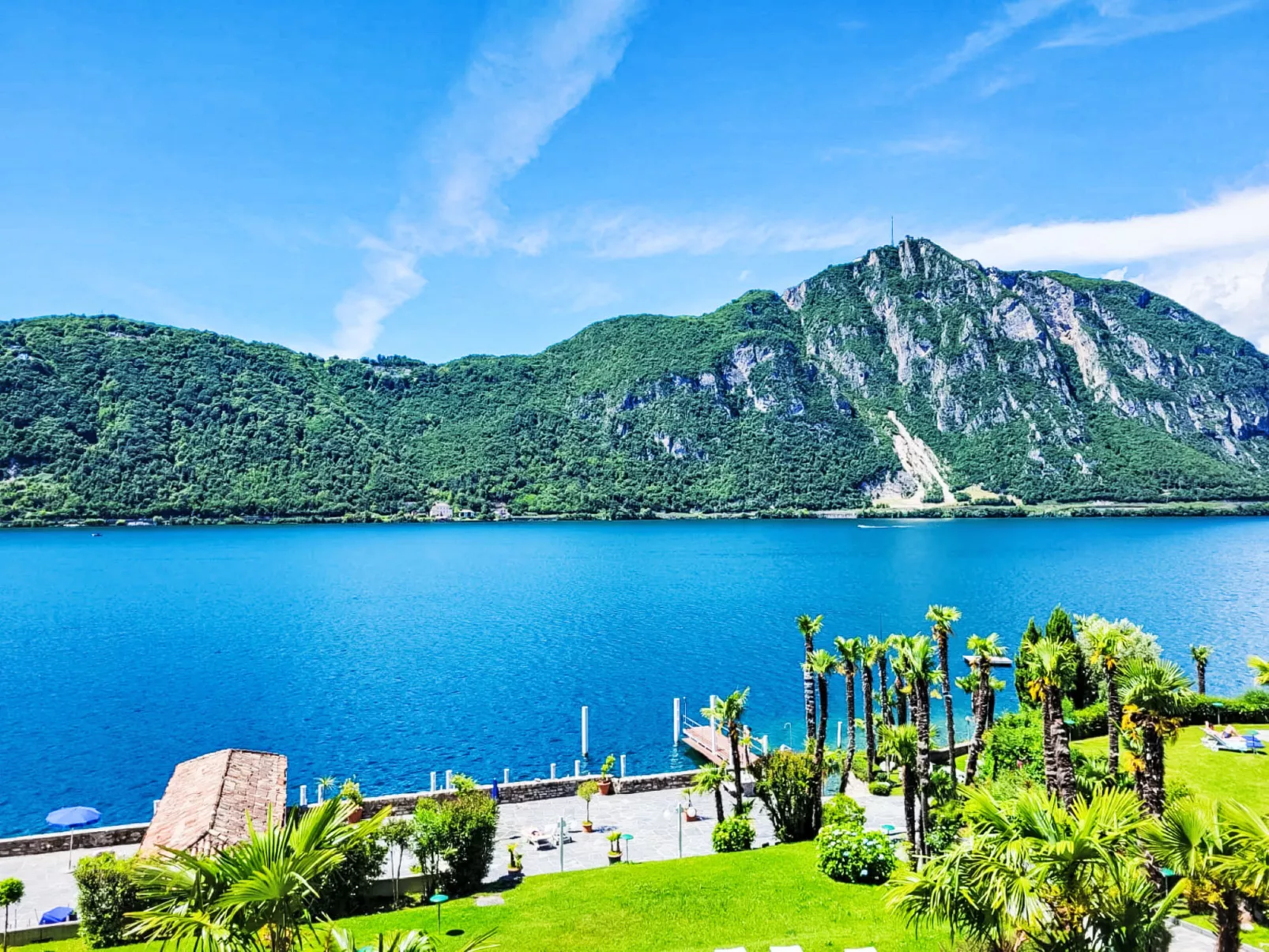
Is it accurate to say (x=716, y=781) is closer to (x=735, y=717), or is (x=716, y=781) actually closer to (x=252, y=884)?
(x=735, y=717)

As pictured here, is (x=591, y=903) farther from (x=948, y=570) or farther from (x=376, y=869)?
(x=948, y=570)

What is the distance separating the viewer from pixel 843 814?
24.9 meters

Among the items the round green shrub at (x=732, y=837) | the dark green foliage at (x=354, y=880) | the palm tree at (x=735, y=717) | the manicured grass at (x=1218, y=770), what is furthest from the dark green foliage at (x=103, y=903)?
the manicured grass at (x=1218, y=770)

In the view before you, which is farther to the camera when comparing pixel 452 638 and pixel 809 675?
pixel 452 638

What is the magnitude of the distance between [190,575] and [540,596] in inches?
2173

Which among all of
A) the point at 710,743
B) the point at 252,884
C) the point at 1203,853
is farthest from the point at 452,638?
the point at 252,884

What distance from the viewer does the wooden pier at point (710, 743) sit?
39.4m

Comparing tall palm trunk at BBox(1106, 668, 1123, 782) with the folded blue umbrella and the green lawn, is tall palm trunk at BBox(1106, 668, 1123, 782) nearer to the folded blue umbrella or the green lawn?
the green lawn

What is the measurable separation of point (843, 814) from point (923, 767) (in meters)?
3.05

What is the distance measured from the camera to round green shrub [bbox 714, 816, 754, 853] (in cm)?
2712

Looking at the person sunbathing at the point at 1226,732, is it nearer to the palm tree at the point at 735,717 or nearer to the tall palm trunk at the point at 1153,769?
the tall palm trunk at the point at 1153,769

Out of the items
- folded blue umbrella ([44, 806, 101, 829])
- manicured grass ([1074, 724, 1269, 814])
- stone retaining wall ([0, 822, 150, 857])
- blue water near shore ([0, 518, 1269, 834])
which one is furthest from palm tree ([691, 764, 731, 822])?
folded blue umbrella ([44, 806, 101, 829])

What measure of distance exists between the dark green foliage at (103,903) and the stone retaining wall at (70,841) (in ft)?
21.3

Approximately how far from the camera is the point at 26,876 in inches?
988
